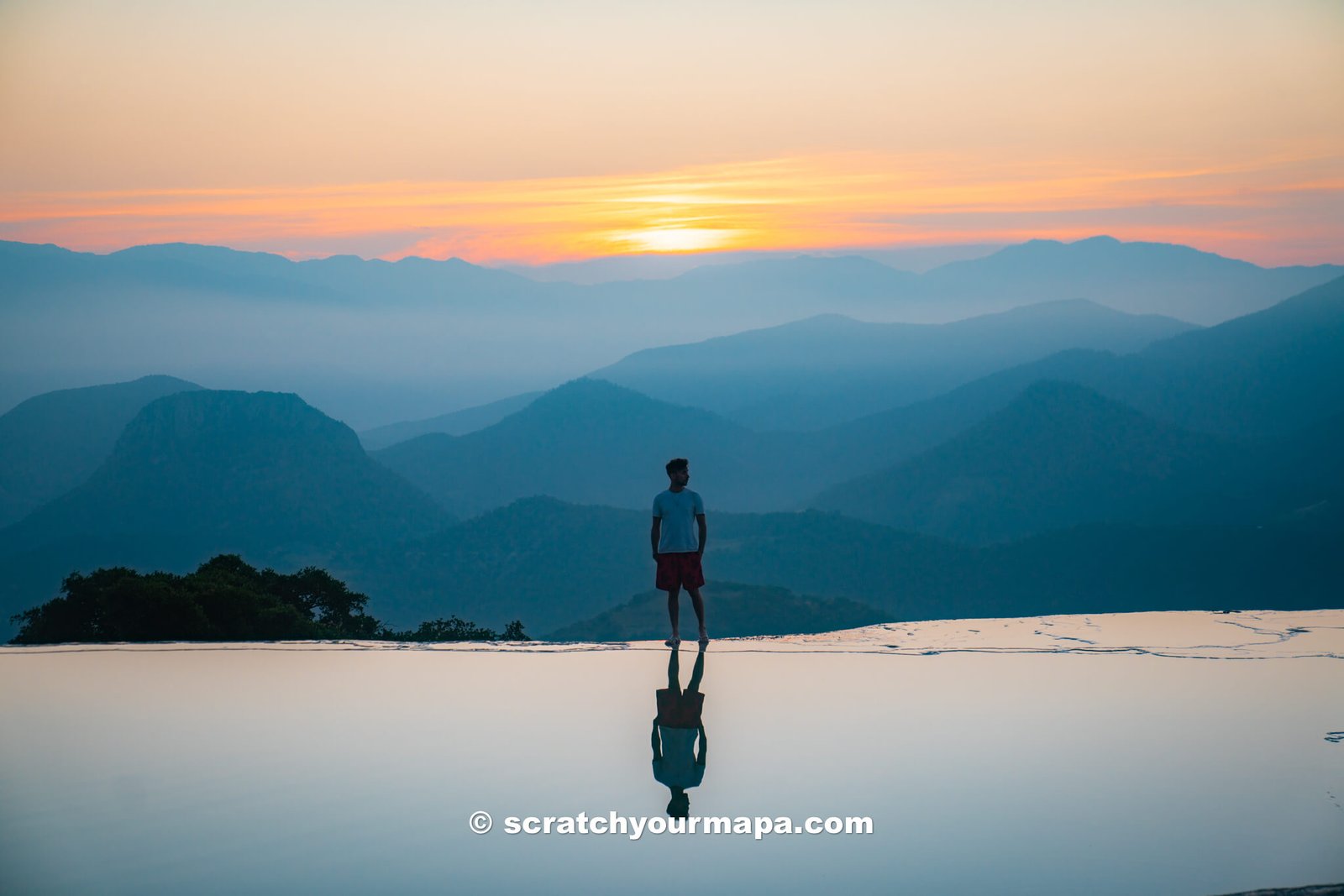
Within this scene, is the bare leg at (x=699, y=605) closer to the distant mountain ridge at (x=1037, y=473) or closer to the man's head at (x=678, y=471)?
the man's head at (x=678, y=471)

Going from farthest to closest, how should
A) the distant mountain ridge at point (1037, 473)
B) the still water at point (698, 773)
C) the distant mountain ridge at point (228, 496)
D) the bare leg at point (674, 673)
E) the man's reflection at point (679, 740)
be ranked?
the distant mountain ridge at point (1037, 473) → the distant mountain ridge at point (228, 496) → the bare leg at point (674, 673) → the man's reflection at point (679, 740) → the still water at point (698, 773)

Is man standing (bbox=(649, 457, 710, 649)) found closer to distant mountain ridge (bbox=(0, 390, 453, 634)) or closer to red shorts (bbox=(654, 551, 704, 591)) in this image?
red shorts (bbox=(654, 551, 704, 591))

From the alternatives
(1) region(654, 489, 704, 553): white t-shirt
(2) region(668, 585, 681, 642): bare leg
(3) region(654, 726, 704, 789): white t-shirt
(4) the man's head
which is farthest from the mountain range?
(3) region(654, 726, 704, 789): white t-shirt

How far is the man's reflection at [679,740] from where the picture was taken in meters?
5.43

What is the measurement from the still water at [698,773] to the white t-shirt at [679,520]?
2.58 feet

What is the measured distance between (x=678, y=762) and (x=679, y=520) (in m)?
2.73

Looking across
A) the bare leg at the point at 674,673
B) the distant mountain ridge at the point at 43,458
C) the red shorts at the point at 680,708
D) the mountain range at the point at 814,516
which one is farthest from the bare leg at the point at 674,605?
the distant mountain ridge at the point at 43,458

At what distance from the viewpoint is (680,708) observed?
6.76m

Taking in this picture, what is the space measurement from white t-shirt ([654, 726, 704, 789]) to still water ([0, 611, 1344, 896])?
10 centimetres

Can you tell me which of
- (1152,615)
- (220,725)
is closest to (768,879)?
(220,725)

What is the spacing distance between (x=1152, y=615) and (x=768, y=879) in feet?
23.2

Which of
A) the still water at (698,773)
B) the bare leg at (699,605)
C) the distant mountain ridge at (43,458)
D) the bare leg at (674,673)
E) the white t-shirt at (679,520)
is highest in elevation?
the distant mountain ridge at (43,458)

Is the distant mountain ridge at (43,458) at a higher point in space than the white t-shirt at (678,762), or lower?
higher

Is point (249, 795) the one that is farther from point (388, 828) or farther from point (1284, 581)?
point (1284, 581)
